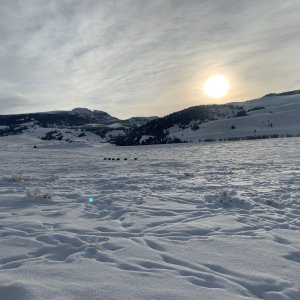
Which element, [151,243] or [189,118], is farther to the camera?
A: [189,118]

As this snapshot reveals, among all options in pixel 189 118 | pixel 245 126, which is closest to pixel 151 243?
pixel 245 126

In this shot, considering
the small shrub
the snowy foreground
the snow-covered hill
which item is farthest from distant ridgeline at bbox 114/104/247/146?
the small shrub

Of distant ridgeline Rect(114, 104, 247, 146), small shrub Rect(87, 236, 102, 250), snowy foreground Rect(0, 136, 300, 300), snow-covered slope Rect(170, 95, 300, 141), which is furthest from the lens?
distant ridgeline Rect(114, 104, 247, 146)

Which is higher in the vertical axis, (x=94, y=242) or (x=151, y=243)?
(x=94, y=242)

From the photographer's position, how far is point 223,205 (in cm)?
1093

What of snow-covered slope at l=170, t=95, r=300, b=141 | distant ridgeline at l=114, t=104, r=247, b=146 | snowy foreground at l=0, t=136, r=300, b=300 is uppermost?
distant ridgeline at l=114, t=104, r=247, b=146

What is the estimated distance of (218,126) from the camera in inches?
4705

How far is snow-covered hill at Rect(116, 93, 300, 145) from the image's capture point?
319ft

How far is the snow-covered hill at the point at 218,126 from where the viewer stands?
97.3m

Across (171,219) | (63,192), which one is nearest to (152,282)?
(171,219)

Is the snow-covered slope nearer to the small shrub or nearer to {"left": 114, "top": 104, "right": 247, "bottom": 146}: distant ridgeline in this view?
{"left": 114, "top": 104, "right": 247, "bottom": 146}: distant ridgeline

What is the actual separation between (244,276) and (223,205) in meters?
5.52

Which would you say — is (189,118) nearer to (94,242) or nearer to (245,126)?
(245,126)

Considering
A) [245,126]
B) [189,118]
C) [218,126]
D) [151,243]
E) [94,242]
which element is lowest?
[151,243]
